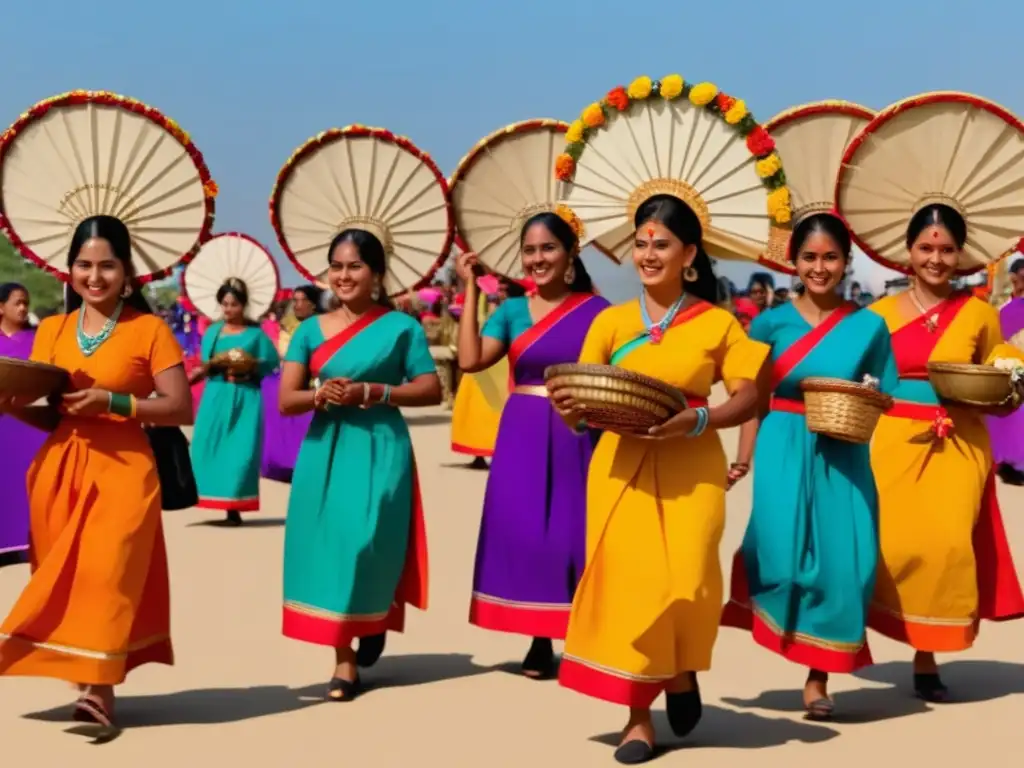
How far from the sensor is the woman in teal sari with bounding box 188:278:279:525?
12.7m

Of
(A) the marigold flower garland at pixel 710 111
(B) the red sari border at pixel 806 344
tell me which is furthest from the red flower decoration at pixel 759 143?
(B) the red sari border at pixel 806 344

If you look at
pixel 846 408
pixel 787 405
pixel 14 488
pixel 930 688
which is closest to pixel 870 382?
pixel 846 408

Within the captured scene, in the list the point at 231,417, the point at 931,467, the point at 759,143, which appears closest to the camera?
the point at 759,143

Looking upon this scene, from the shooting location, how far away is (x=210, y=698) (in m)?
6.70

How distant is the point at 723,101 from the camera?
6348mm

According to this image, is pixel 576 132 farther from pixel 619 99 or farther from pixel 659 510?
pixel 659 510

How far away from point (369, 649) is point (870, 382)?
2.54m

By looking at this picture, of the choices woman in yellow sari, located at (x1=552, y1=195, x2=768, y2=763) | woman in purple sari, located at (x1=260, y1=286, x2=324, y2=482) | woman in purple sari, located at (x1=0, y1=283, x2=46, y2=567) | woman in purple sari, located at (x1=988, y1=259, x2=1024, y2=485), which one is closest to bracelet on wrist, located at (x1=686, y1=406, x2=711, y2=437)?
woman in yellow sari, located at (x1=552, y1=195, x2=768, y2=763)

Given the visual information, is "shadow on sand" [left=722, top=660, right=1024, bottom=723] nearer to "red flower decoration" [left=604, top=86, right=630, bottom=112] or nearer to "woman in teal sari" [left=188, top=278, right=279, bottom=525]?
"red flower decoration" [left=604, top=86, right=630, bottom=112]

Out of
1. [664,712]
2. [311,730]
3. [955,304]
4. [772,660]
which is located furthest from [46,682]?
[955,304]

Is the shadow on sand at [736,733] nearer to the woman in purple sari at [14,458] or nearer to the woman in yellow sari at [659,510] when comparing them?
the woman in yellow sari at [659,510]

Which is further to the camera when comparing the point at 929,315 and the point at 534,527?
the point at 534,527

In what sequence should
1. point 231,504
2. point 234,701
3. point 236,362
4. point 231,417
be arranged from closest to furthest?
point 234,701 → point 231,504 → point 236,362 → point 231,417

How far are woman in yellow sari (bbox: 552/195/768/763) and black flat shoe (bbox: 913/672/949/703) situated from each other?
1.48m
